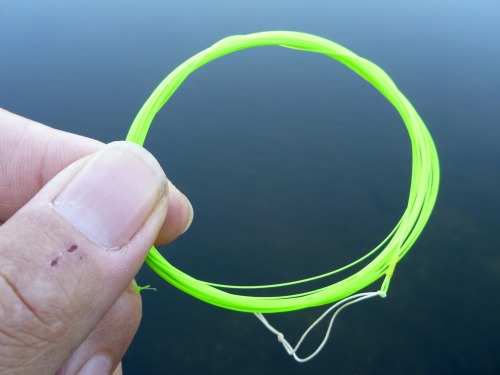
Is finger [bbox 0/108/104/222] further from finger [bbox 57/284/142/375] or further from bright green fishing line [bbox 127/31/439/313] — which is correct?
finger [bbox 57/284/142/375]

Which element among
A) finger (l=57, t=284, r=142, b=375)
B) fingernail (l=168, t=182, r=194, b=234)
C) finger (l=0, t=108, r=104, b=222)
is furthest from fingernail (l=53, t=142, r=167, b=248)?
finger (l=57, t=284, r=142, b=375)

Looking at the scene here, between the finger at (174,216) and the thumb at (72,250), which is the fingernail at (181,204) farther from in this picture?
the thumb at (72,250)

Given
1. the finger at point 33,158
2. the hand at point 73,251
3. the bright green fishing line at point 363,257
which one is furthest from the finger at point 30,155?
the hand at point 73,251

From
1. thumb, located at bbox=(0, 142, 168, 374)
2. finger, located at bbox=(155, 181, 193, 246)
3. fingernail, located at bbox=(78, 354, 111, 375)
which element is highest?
thumb, located at bbox=(0, 142, 168, 374)

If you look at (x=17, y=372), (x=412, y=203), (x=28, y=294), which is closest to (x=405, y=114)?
(x=412, y=203)

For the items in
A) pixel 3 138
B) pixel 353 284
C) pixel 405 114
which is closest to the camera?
pixel 353 284

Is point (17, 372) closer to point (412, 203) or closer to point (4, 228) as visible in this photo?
point (4, 228)
